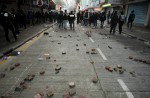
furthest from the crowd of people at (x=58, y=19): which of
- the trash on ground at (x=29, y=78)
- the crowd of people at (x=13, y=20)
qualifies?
the trash on ground at (x=29, y=78)

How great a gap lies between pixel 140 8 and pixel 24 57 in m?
22.5

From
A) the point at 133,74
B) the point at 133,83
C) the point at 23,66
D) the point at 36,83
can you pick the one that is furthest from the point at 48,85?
the point at 133,74

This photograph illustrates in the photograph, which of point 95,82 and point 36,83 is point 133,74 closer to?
point 95,82

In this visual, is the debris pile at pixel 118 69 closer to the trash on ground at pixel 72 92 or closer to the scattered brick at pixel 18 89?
the trash on ground at pixel 72 92

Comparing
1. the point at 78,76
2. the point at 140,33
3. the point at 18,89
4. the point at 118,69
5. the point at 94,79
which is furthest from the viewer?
the point at 140,33

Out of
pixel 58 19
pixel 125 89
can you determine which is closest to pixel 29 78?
pixel 125 89

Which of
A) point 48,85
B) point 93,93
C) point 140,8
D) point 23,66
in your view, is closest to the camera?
point 93,93

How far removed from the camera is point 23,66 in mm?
6082

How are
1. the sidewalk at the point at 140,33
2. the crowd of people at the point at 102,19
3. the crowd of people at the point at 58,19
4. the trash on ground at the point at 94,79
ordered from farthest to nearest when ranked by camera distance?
1. the crowd of people at the point at 102,19
2. the sidewalk at the point at 140,33
3. the crowd of people at the point at 58,19
4. the trash on ground at the point at 94,79

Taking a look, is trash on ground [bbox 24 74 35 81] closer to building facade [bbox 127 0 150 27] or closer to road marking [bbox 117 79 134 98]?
road marking [bbox 117 79 134 98]

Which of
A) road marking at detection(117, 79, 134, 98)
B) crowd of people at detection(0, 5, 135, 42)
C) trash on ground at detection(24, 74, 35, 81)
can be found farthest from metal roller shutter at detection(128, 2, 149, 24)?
trash on ground at detection(24, 74, 35, 81)

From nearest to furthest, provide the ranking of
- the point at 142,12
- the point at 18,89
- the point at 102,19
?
the point at 18,89 → the point at 102,19 → the point at 142,12

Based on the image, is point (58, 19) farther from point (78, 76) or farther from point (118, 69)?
point (78, 76)

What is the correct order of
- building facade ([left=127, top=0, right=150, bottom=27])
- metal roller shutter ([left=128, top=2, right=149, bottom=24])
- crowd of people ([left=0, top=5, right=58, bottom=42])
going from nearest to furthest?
1. crowd of people ([left=0, top=5, right=58, bottom=42])
2. building facade ([left=127, top=0, right=150, bottom=27])
3. metal roller shutter ([left=128, top=2, right=149, bottom=24])
